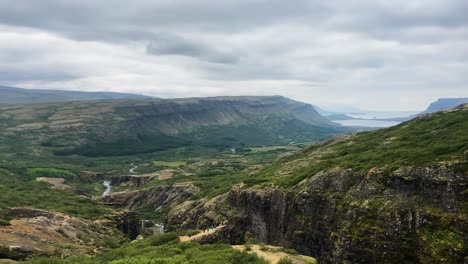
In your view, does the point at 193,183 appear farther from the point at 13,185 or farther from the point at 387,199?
the point at 387,199

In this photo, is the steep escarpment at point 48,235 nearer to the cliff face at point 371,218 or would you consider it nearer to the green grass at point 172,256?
the green grass at point 172,256

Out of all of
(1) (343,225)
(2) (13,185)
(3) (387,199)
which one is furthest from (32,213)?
(2) (13,185)

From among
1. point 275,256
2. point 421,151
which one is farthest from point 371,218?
point 275,256

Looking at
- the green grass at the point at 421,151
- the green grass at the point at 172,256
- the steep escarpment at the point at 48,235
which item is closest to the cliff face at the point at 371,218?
the green grass at the point at 421,151

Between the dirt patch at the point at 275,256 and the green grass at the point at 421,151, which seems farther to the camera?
the green grass at the point at 421,151

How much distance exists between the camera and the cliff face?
1863 inches

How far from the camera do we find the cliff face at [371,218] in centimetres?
4731

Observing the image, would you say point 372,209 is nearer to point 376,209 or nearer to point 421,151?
point 376,209

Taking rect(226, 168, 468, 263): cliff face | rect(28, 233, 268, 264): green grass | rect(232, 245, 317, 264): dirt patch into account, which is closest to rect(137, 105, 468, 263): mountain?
rect(226, 168, 468, 263): cliff face

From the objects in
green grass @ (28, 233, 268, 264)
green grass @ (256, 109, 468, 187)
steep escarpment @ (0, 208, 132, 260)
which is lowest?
steep escarpment @ (0, 208, 132, 260)

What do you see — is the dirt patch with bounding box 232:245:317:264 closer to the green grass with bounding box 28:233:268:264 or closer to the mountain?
the green grass with bounding box 28:233:268:264

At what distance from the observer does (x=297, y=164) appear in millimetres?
107562

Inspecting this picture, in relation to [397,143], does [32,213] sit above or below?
below

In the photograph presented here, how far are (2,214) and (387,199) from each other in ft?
210
